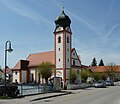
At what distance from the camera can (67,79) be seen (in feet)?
187

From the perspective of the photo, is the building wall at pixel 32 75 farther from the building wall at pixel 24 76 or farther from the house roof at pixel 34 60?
the building wall at pixel 24 76

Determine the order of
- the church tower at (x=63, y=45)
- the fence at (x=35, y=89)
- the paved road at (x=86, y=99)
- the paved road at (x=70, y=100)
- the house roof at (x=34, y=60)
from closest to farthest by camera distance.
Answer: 1. the paved road at (x=86, y=99)
2. the paved road at (x=70, y=100)
3. the fence at (x=35, y=89)
4. the church tower at (x=63, y=45)
5. the house roof at (x=34, y=60)

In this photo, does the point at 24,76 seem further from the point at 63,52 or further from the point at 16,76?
the point at 63,52

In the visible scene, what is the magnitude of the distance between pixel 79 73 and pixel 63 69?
804 centimetres

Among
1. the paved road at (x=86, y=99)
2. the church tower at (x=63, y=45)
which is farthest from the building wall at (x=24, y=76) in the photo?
the paved road at (x=86, y=99)

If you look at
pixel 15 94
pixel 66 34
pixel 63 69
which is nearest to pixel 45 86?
pixel 15 94

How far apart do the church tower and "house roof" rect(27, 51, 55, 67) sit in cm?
442

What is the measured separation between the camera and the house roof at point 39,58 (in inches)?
2537

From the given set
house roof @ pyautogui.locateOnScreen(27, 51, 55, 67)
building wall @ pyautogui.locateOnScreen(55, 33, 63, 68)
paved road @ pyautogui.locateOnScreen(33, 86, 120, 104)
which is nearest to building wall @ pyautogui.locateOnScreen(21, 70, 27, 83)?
house roof @ pyautogui.locateOnScreen(27, 51, 55, 67)

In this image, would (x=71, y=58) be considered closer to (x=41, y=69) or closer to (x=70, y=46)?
(x=70, y=46)

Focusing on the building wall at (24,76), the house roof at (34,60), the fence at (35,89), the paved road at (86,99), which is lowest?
the paved road at (86,99)

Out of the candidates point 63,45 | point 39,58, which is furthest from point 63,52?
point 39,58

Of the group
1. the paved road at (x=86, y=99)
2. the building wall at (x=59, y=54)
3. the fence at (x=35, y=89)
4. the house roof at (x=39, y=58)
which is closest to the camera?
the paved road at (x=86, y=99)

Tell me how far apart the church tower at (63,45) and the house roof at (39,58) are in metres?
4.42
